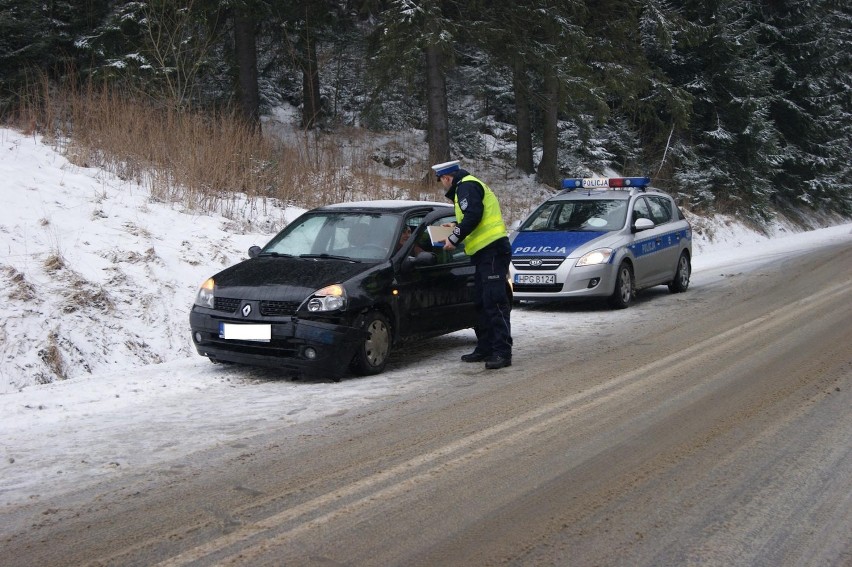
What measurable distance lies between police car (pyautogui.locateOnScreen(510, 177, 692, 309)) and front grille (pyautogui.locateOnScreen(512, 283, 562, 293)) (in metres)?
0.01

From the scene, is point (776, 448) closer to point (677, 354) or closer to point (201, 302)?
point (677, 354)

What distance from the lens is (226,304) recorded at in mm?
8180

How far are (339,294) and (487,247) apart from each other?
65.1 inches

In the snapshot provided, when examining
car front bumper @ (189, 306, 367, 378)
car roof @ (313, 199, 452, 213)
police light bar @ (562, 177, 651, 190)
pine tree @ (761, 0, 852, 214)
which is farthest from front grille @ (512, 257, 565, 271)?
pine tree @ (761, 0, 852, 214)

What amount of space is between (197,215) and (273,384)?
238 inches

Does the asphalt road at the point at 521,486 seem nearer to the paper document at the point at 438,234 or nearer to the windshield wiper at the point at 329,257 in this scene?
the paper document at the point at 438,234

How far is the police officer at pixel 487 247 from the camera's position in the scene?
28.4ft

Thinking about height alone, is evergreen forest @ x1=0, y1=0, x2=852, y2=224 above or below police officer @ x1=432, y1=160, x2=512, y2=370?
above

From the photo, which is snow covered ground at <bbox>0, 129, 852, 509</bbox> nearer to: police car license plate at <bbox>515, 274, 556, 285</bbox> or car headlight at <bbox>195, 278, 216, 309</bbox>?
police car license plate at <bbox>515, 274, 556, 285</bbox>

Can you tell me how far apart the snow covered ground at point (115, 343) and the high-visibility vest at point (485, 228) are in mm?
1234

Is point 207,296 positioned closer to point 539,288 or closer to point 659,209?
→ point 539,288

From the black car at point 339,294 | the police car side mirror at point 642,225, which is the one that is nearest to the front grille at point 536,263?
the police car side mirror at point 642,225

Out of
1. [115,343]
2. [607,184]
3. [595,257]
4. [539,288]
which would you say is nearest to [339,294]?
[115,343]

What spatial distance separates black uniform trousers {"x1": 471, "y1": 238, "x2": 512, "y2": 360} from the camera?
8.73 meters
